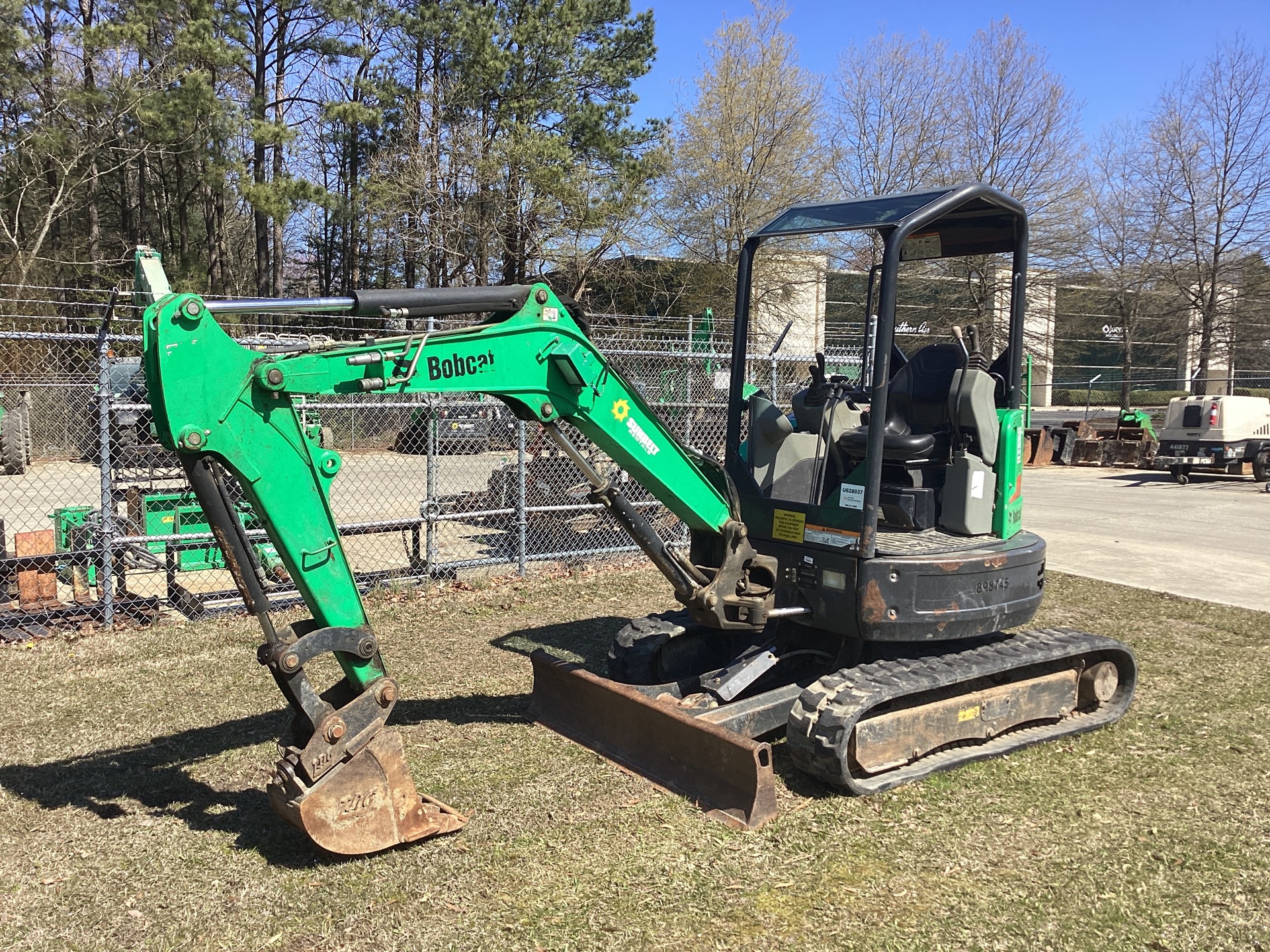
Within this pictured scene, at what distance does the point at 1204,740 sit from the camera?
18.3 ft

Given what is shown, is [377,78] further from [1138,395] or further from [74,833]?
[1138,395]

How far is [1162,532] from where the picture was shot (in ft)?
42.9

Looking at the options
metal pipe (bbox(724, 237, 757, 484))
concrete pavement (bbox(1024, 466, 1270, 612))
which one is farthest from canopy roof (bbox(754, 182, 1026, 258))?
concrete pavement (bbox(1024, 466, 1270, 612))

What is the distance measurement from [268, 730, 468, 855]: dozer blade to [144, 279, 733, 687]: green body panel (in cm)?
33

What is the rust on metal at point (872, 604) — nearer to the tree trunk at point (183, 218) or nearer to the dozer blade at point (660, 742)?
the dozer blade at point (660, 742)

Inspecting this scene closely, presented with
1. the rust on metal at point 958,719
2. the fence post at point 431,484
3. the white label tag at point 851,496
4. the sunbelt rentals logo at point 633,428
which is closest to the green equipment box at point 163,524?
the fence post at point 431,484

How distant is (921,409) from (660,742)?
2383 millimetres

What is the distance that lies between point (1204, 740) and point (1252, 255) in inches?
1265

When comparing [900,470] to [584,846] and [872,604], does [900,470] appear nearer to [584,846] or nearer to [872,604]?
[872,604]

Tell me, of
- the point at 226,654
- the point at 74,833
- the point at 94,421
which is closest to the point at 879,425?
the point at 74,833

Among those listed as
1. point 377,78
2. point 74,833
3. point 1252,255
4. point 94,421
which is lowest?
point 74,833

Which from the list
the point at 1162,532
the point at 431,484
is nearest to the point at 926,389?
the point at 431,484

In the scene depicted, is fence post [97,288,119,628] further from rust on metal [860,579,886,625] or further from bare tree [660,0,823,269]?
bare tree [660,0,823,269]

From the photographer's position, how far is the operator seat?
5.33m
